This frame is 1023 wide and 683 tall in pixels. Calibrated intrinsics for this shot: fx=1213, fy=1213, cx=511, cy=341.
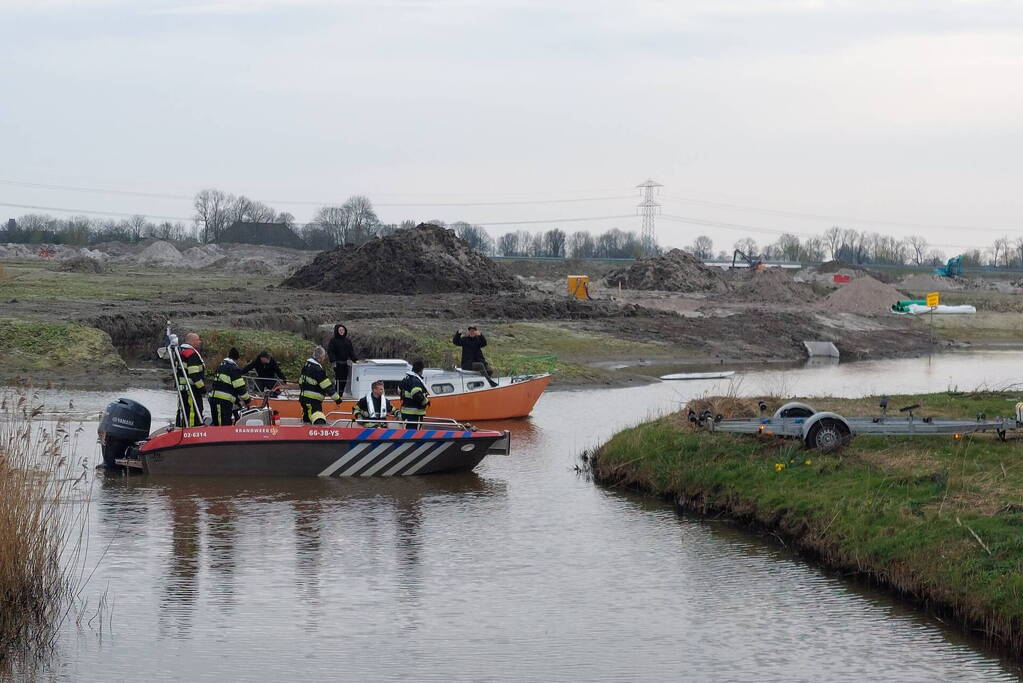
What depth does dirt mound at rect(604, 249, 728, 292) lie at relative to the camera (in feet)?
313

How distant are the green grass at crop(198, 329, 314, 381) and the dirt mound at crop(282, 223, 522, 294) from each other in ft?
107

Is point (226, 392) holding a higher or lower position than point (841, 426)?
higher

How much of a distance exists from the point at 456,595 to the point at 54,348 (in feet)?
90.6

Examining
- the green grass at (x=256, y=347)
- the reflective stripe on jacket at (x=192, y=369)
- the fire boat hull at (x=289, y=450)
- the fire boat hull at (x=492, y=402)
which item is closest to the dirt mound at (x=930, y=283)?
the green grass at (x=256, y=347)

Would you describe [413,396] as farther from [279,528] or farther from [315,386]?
[279,528]

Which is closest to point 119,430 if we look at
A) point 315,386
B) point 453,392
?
point 315,386

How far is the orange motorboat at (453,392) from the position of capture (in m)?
27.2

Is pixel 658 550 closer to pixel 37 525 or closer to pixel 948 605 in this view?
pixel 948 605

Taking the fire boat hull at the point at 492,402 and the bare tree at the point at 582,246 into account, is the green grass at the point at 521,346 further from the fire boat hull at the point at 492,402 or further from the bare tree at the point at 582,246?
the bare tree at the point at 582,246

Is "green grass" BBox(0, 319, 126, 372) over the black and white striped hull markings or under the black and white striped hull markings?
over

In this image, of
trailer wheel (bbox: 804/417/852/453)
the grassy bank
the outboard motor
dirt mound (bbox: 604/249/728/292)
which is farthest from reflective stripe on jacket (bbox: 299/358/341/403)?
dirt mound (bbox: 604/249/728/292)

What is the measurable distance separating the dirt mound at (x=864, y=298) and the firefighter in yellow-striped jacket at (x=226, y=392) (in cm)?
6487

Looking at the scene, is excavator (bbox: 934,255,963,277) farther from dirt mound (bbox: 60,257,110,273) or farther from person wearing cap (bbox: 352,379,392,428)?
person wearing cap (bbox: 352,379,392,428)

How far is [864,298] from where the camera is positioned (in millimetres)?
85312
